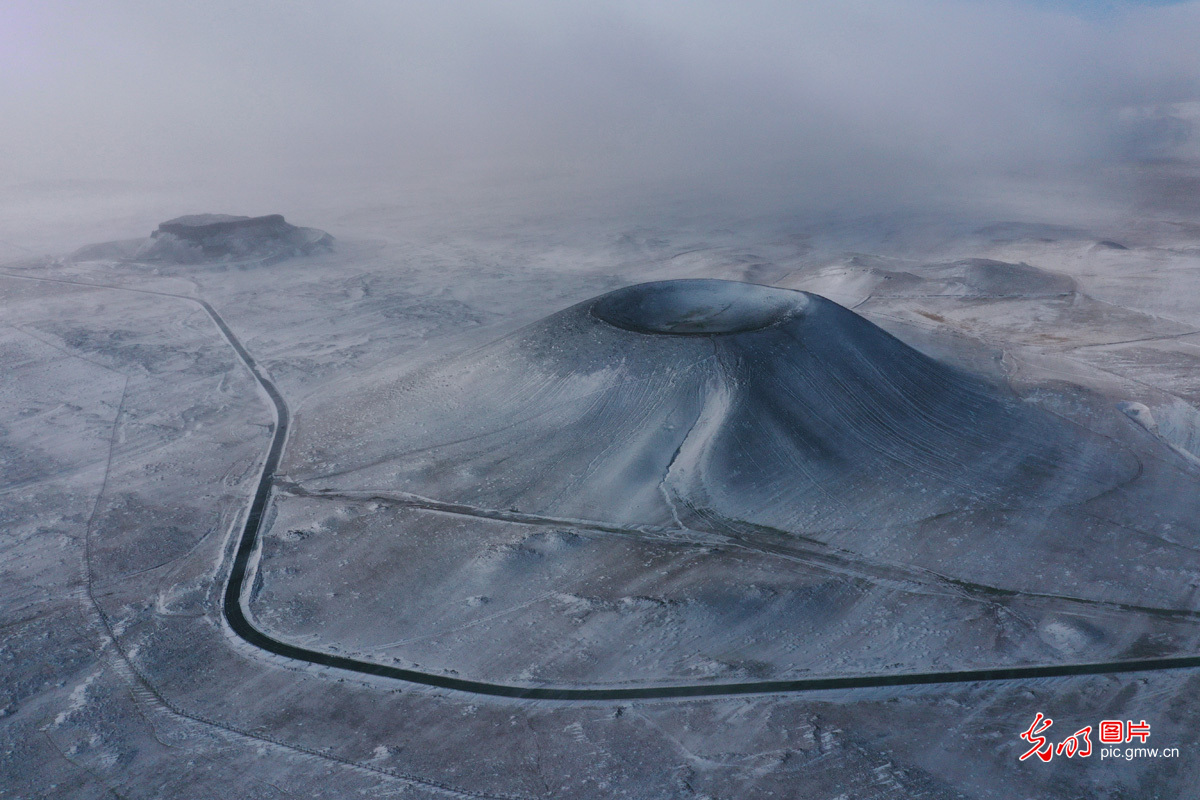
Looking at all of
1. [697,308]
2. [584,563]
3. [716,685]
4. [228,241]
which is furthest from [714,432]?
[228,241]

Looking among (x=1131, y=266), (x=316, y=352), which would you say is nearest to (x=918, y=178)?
(x=1131, y=266)

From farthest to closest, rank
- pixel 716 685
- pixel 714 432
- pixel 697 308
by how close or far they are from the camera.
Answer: pixel 697 308 → pixel 714 432 → pixel 716 685

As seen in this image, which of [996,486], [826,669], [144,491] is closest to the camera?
[826,669]

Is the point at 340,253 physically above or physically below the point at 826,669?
above

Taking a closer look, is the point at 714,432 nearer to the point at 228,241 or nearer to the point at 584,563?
the point at 584,563

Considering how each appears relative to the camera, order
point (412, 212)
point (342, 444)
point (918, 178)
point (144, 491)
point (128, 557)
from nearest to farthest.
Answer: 1. point (128, 557)
2. point (144, 491)
3. point (342, 444)
4. point (412, 212)
5. point (918, 178)

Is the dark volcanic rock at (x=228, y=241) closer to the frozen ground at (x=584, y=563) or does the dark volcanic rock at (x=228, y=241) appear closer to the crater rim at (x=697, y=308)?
the frozen ground at (x=584, y=563)

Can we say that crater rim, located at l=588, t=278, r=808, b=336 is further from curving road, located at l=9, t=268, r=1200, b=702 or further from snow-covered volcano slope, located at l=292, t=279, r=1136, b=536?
curving road, located at l=9, t=268, r=1200, b=702

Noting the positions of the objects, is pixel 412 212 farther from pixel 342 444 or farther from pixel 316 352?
pixel 342 444
